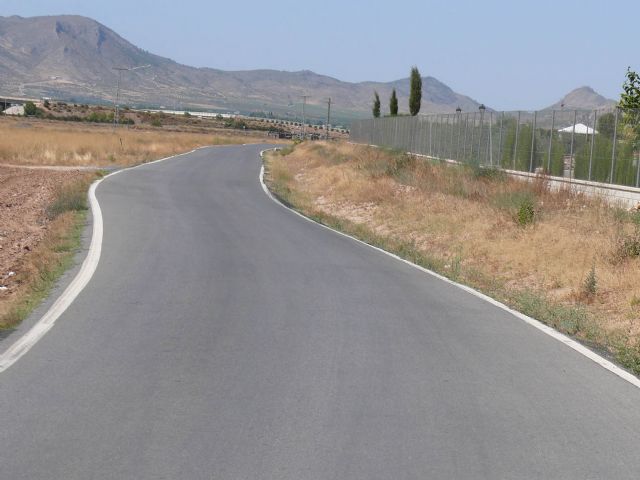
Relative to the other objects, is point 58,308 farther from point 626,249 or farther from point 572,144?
point 572,144

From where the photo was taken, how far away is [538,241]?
1903cm

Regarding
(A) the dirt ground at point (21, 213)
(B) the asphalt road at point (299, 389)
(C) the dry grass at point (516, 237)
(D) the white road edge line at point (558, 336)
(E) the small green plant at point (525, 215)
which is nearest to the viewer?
(B) the asphalt road at point (299, 389)

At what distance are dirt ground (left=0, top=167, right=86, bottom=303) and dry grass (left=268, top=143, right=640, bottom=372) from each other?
7650mm

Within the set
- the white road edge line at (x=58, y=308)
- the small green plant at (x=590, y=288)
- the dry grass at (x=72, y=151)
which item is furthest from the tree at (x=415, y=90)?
the small green plant at (x=590, y=288)

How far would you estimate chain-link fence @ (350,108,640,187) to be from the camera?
25.0 metres

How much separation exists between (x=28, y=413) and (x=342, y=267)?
9.50 m

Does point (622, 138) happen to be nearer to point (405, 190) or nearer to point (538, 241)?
point (538, 241)

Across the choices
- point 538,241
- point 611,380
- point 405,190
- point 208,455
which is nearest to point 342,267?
point 538,241

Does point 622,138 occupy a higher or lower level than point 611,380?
higher

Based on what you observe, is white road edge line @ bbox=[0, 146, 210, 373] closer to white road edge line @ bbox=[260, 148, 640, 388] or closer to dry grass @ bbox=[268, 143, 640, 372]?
white road edge line @ bbox=[260, 148, 640, 388]

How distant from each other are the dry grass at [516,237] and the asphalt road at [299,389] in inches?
61.8

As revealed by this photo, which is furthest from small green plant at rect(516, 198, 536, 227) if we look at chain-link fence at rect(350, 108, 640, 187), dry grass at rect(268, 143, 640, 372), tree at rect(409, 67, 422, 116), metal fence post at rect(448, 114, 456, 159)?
tree at rect(409, 67, 422, 116)

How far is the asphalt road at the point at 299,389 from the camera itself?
6312 millimetres

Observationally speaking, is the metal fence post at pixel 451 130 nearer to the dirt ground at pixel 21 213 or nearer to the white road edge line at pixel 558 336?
the dirt ground at pixel 21 213
